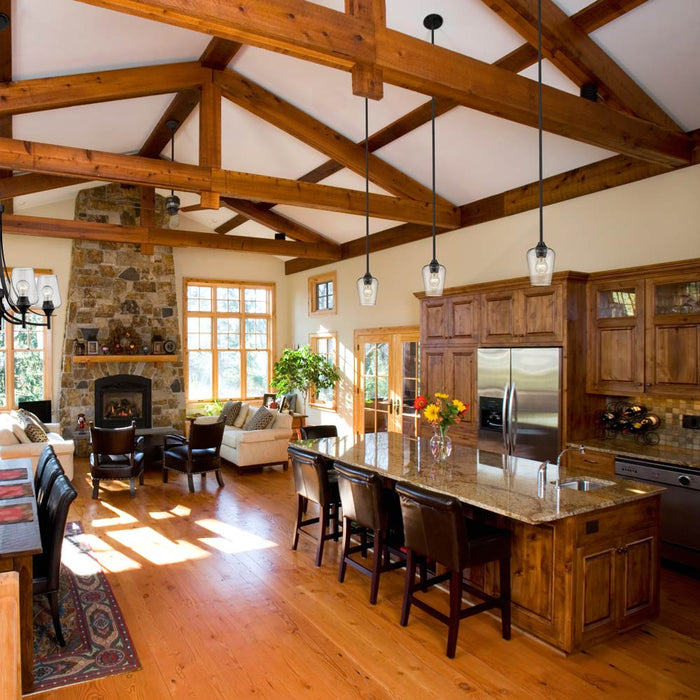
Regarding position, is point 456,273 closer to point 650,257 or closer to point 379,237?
point 379,237

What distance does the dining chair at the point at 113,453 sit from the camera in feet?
21.4

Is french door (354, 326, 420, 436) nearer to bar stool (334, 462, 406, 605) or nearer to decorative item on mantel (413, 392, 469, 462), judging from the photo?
decorative item on mantel (413, 392, 469, 462)

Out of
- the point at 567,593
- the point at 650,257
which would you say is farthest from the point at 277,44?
the point at 650,257

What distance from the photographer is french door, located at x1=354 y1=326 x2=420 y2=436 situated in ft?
25.6

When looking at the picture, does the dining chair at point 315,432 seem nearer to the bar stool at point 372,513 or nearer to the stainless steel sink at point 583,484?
the bar stool at point 372,513

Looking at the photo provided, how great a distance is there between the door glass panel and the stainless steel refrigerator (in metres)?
2.69

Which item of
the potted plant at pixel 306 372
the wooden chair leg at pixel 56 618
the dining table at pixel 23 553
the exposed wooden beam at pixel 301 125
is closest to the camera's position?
the dining table at pixel 23 553

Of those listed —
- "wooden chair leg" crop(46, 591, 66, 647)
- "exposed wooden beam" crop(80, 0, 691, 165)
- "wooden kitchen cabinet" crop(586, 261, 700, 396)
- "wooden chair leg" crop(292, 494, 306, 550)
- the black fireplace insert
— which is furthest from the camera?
the black fireplace insert

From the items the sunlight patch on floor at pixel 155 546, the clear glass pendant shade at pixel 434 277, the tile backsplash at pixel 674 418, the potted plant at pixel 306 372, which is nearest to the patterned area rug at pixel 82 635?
the sunlight patch on floor at pixel 155 546

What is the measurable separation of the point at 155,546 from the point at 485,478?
2.98m

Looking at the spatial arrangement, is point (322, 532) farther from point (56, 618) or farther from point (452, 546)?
point (56, 618)

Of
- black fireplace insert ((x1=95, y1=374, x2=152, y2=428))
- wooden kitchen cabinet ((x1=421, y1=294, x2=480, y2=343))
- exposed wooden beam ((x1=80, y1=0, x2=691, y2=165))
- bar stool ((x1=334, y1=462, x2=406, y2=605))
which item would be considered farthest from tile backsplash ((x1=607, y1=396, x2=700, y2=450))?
black fireplace insert ((x1=95, y1=374, x2=152, y2=428))

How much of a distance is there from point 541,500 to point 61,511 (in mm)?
2629

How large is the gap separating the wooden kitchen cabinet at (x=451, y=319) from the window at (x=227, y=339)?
16.7 feet
